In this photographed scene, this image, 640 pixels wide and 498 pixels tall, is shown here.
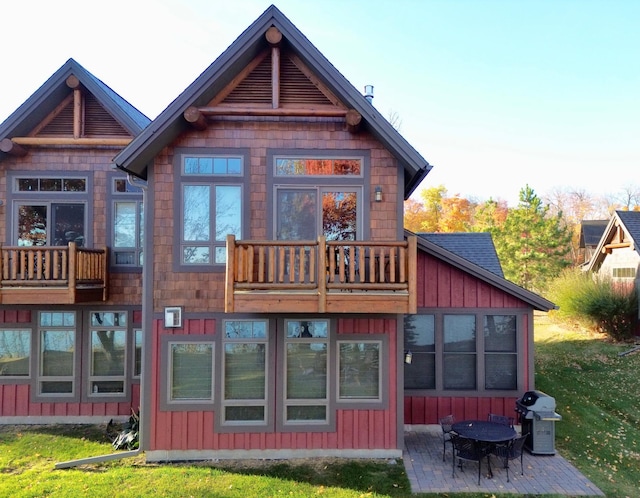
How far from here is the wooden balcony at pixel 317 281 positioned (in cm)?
643

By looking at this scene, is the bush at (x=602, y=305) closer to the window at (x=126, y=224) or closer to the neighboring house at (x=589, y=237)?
the neighboring house at (x=589, y=237)

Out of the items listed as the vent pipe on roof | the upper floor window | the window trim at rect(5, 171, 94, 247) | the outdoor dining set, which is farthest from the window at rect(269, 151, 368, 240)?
the window trim at rect(5, 171, 94, 247)

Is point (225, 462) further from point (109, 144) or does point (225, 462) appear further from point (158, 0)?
point (158, 0)

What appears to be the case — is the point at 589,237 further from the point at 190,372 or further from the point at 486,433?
the point at 190,372

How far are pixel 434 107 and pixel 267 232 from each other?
23.1 metres

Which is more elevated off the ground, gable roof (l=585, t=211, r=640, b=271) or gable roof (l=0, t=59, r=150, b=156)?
gable roof (l=0, t=59, r=150, b=156)

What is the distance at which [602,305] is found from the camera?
1709 centimetres

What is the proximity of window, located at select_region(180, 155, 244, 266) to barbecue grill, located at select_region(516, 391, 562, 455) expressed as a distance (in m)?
6.44

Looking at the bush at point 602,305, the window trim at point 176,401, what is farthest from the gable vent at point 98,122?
the bush at point 602,305

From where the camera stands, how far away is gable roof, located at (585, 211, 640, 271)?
17.7 metres

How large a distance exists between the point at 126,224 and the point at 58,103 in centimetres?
325

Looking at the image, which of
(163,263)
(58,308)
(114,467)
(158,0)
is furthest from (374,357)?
(158,0)

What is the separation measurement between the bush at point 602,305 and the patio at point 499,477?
12409 millimetres

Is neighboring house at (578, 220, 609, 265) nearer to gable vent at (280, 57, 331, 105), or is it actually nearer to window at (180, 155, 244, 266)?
gable vent at (280, 57, 331, 105)
